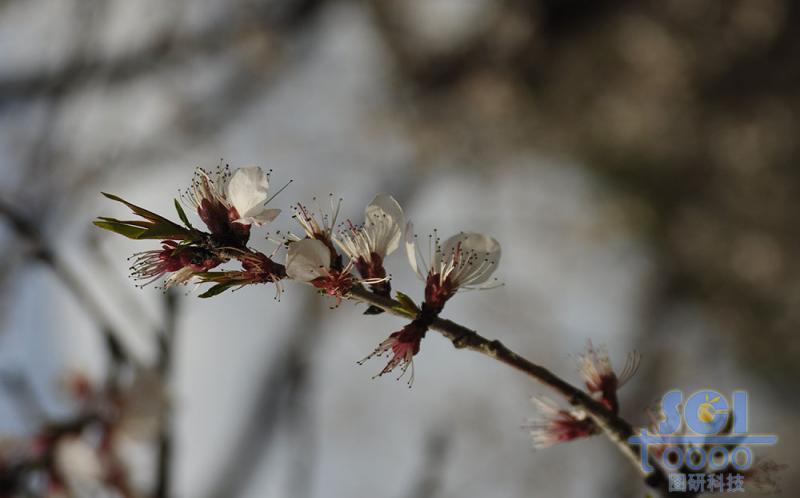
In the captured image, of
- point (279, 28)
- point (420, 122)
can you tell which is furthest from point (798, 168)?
point (279, 28)

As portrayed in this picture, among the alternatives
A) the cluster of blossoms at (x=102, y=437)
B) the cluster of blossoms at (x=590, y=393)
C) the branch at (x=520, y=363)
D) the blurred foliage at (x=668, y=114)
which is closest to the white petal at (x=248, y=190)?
the branch at (x=520, y=363)

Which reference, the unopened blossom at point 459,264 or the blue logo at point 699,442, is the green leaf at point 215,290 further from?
the blue logo at point 699,442

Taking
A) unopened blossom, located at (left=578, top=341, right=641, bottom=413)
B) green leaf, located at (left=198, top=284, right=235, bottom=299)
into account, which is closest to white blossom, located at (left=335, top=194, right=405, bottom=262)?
green leaf, located at (left=198, top=284, right=235, bottom=299)

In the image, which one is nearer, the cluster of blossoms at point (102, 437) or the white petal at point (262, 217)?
the white petal at point (262, 217)

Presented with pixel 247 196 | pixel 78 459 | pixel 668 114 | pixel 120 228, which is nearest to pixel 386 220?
pixel 247 196

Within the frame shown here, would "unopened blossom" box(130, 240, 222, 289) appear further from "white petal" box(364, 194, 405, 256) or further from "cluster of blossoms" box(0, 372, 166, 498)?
"cluster of blossoms" box(0, 372, 166, 498)

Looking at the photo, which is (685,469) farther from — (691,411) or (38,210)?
(38,210)
